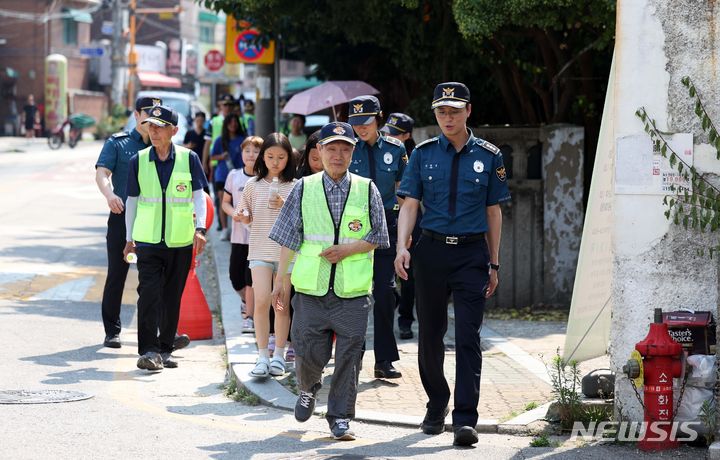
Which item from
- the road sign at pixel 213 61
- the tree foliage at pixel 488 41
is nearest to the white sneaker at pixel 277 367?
the tree foliage at pixel 488 41

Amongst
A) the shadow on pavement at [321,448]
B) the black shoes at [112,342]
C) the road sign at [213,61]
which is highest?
the road sign at [213,61]

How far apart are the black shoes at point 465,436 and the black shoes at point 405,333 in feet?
12.4

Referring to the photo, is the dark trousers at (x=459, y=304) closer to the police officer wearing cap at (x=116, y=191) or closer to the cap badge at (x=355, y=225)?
the cap badge at (x=355, y=225)

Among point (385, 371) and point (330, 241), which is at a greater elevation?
point (330, 241)

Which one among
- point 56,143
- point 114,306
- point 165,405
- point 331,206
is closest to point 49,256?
point 114,306

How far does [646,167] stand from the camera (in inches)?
286

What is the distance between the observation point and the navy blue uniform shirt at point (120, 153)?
10.2m

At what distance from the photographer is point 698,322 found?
23.1 ft

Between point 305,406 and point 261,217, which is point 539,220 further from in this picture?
point 305,406

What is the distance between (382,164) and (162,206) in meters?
1.70

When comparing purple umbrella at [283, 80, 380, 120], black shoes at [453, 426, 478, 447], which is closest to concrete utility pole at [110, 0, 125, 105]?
purple umbrella at [283, 80, 380, 120]

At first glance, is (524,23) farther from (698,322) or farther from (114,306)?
(698,322)

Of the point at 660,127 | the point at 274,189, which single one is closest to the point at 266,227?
the point at 274,189

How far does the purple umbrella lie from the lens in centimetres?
1598
